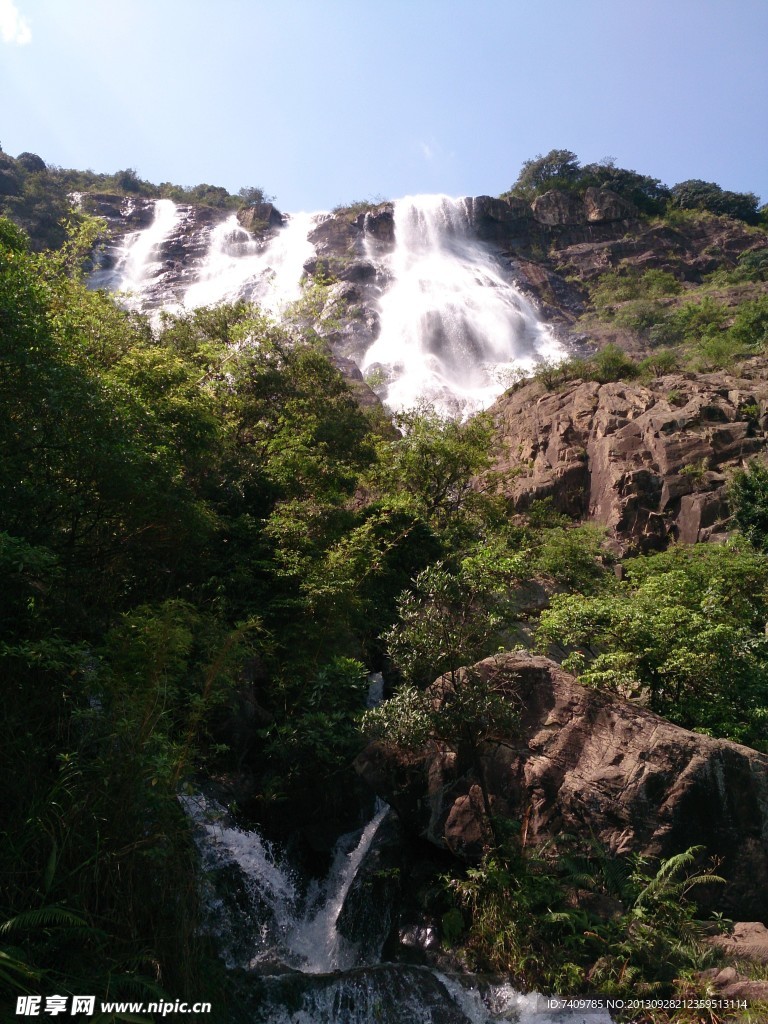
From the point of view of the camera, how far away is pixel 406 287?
44.6 m

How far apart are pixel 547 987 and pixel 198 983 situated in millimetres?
3243

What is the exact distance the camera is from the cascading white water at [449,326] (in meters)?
34.9

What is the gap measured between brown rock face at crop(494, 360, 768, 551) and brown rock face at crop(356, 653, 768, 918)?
9.88m

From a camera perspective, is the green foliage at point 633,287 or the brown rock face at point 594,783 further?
the green foliage at point 633,287

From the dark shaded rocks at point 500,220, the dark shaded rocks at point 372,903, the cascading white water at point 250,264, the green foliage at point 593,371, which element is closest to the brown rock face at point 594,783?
the dark shaded rocks at point 372,903

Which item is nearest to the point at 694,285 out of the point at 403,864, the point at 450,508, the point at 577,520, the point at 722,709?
the point at 577,520

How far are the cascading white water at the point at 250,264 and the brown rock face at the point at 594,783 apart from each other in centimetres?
3604

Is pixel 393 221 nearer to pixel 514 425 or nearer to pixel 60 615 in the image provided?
pixel 514 425

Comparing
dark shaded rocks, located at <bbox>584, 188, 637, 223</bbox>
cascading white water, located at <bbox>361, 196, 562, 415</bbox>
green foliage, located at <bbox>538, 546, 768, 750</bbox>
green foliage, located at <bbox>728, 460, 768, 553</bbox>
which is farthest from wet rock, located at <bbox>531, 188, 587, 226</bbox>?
green foliage, located at <bbox>538, 546, 768, 750</bbox>

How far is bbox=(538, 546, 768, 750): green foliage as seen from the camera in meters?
8.95

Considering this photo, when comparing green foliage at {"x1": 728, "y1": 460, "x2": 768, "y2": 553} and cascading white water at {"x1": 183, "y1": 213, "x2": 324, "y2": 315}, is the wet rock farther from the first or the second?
green foliage at {"x1": 728, "y1": 460, "x2": 768, "y2": 553}

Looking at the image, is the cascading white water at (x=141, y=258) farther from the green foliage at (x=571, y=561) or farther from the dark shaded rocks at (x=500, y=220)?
the green foliage at (x=571, y=561)

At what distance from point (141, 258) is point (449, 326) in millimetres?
24657

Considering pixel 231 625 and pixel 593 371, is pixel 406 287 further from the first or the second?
pixel 231 625
